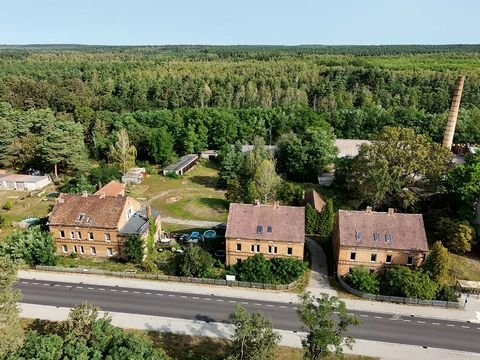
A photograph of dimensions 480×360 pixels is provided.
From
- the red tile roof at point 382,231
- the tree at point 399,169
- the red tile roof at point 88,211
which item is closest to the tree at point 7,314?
the red tile roof at point 88,211

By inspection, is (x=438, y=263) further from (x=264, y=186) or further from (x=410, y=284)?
(x=264, y=186)

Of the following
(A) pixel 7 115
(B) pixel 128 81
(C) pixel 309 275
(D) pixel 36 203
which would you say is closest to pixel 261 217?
(C) pixel 309 275

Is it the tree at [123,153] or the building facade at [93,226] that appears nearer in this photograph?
the building facade at [93,226]

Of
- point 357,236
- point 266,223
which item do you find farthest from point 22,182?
point 357,236

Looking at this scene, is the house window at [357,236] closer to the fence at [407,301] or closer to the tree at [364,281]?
the tree at [364,281]

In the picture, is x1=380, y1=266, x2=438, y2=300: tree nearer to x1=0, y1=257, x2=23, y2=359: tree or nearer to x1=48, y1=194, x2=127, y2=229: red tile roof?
x1=48, y1=194, x2=127, y2=229: red tile roof
